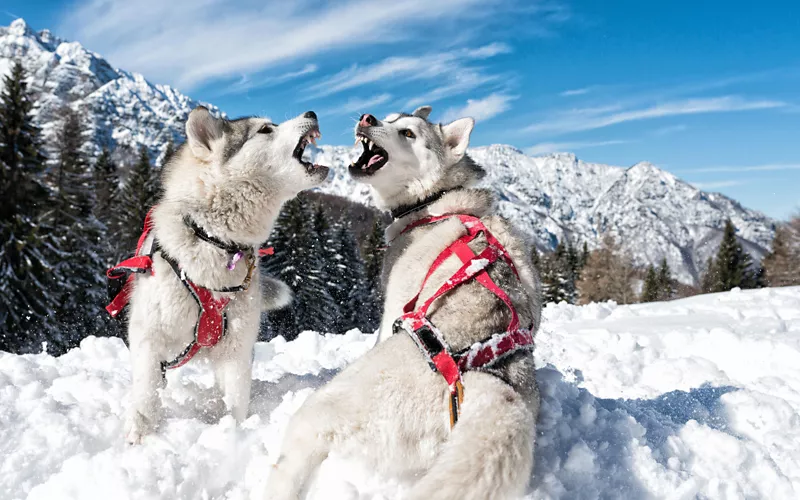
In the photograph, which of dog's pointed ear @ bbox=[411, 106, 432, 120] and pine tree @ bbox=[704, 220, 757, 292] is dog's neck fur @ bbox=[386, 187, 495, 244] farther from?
pine tree @ bbox=[704, 220, 757, 292]

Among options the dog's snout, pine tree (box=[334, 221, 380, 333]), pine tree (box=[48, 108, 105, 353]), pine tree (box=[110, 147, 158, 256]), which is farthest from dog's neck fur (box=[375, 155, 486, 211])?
pine tree (box=[334, 221, 380, 333])

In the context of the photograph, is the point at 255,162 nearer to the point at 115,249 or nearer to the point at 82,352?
the point at 82,352

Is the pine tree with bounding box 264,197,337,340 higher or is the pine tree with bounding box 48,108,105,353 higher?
the pine tree with bounding box 48,108,105,353

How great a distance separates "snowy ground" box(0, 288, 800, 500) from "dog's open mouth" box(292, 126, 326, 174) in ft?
7.37

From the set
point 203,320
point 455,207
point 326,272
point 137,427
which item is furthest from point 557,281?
point 137,427

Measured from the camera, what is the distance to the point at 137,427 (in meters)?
4.04

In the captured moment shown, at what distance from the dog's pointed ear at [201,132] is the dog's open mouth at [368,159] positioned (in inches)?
53.0

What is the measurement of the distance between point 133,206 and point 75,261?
15.4 meters

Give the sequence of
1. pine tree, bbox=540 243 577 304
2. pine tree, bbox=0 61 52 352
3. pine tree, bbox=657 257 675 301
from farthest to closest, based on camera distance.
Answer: pine tree, bbox=657 257 675 301 < pine tree, bbox=540 243 577 304 < pine tree, bbox=0 61 52 352

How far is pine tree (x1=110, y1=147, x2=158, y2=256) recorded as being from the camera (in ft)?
129

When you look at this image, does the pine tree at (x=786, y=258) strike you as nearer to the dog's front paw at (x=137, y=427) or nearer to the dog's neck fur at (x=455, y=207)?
the dog's neck fur at (x=455, y=207)

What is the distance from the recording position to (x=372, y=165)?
4.97 metres

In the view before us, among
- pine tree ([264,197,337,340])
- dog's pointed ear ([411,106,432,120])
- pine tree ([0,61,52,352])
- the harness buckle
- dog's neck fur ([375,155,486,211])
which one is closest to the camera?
the harness buckle

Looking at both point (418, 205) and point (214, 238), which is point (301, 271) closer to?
point (214, 238)
